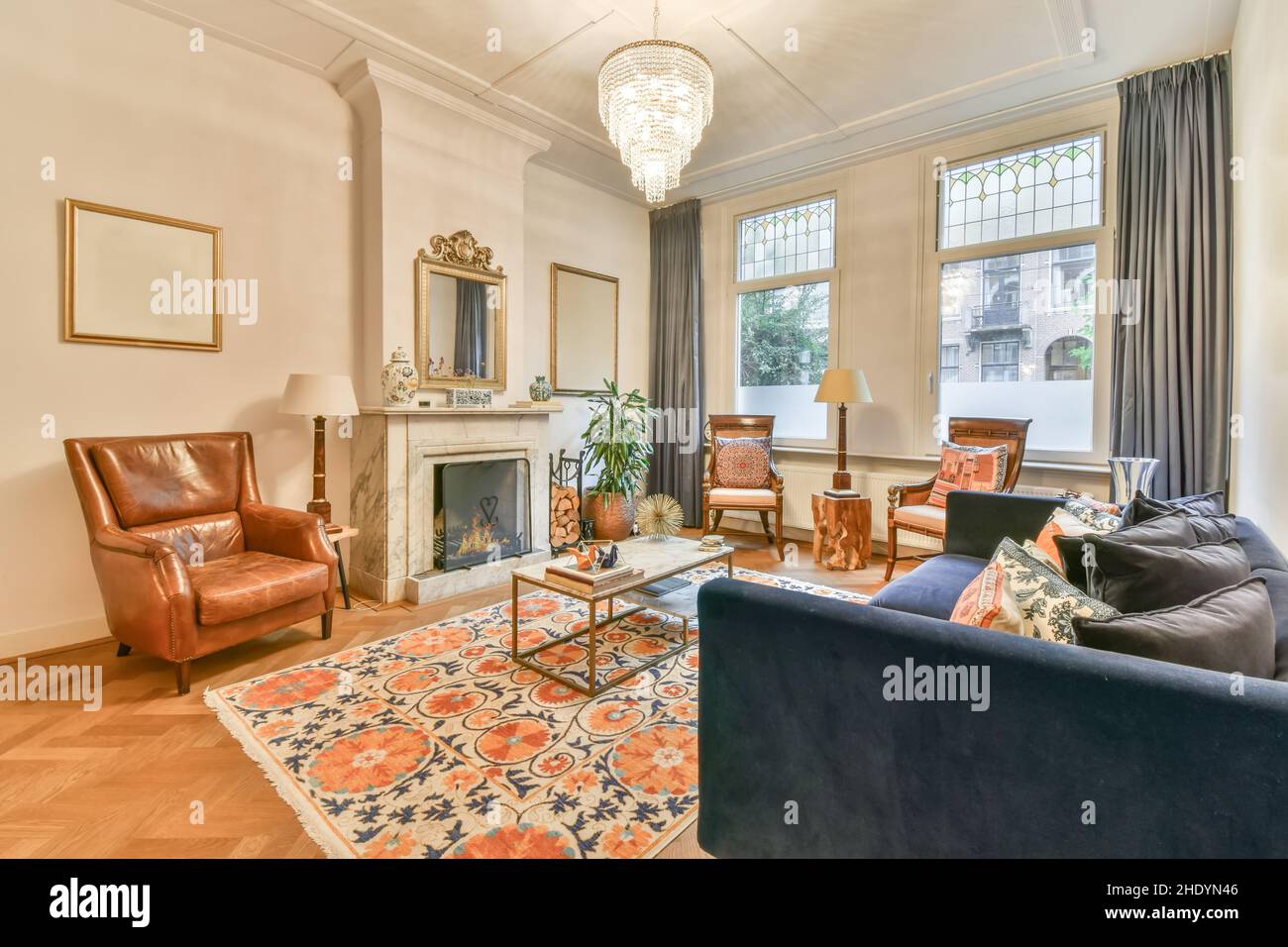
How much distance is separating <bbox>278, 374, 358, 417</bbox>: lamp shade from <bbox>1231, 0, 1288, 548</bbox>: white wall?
4.03m

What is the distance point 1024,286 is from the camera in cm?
418

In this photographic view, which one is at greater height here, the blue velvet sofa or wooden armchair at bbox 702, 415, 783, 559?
wooden armchair at bbox 702, 415, 783, 559

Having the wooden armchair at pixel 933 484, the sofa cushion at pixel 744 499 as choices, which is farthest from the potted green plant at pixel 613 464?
the wooden armchair at pixel 933 484

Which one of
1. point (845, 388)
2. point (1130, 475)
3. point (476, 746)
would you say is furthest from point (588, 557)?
point (1130, 475)

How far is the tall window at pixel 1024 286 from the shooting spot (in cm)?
397

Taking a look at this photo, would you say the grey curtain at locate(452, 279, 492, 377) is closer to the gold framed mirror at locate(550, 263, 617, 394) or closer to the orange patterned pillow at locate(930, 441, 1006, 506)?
the gold framed mirror at locate(550, 263, 617, 394)

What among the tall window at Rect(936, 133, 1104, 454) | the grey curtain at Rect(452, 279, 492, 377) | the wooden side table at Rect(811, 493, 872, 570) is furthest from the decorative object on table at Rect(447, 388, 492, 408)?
the tall window at Rect(936, 133, 1104, 454)

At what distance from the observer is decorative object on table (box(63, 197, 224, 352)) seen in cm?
284

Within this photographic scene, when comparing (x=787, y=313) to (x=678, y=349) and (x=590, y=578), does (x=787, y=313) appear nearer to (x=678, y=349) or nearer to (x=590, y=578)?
(x=678, y=349)

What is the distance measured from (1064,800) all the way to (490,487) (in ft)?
12.1

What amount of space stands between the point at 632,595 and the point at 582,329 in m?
2.83

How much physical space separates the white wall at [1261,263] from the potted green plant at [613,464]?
12.2 feet

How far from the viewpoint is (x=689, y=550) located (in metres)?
3.08
